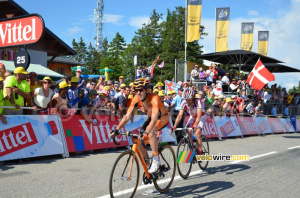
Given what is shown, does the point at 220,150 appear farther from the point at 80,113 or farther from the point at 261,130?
the point at 261,130

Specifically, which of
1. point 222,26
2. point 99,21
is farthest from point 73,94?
point 99,21

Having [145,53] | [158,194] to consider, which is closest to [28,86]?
[158,194]

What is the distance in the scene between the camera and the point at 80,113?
1005cm

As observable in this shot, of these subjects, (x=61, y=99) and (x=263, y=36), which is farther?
(x=263, y=36)

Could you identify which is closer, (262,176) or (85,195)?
(85,195)

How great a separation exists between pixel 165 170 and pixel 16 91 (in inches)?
189

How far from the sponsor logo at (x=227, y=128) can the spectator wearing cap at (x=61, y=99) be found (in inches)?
369

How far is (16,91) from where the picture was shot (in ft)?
27.4

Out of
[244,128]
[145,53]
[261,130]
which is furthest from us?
[145,53]

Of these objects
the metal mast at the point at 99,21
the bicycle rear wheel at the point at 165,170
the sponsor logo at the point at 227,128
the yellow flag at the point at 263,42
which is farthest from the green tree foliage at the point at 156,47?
the metal mast at the point at 99,21

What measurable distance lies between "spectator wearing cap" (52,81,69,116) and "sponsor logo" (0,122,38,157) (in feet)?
3.95

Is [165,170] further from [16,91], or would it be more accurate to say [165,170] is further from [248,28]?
[248,28]

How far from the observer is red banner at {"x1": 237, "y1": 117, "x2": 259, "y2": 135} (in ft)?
59.9

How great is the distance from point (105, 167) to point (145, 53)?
52.2 m
